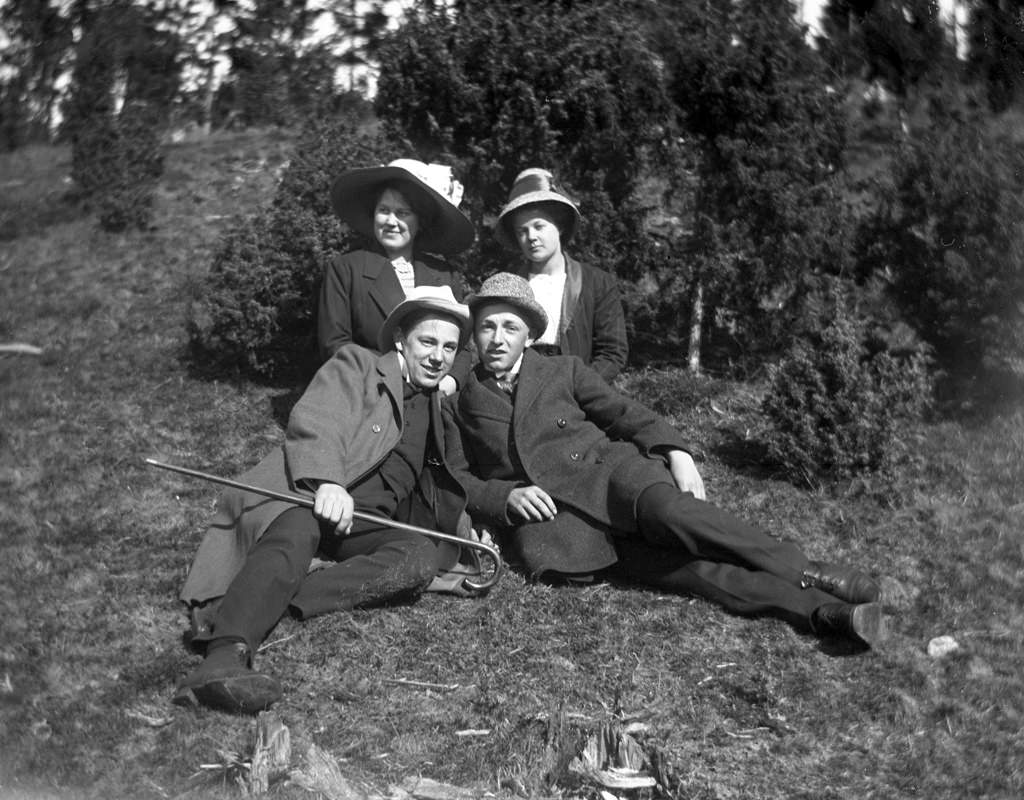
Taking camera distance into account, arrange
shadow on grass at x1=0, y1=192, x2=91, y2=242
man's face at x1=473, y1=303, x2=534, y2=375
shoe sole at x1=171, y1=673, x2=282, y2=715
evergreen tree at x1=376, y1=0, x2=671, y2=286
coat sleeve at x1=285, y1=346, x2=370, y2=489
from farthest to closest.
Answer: shadow on grass at x1=0, y1=192, x2=91, y2=242, evergreen tree at x1=376, y1=0, x2=671, y2=286, man's face at x1=473, y1=303, x2=534, y2=375, coat sleeve at x1=285, y1=346, x2=370, y2=489, shoe sole at x1=171, y1=673, x2=282, y2=715

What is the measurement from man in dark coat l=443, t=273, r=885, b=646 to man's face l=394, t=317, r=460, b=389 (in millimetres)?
Answer: 140

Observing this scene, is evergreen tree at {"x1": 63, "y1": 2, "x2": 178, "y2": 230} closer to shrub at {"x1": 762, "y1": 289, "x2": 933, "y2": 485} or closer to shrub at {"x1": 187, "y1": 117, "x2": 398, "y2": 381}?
shrub at {"x1": 187, "y1": 117, "x2": 398, "y2": 381}

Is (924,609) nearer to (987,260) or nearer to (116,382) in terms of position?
(987,260)

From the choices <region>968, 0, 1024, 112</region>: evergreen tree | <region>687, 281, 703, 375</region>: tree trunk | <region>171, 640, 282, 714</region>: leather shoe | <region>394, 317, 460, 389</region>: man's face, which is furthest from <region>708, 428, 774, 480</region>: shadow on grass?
<region>171, 640, 282, 714</region>: leather shoe

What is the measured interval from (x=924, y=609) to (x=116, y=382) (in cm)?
481

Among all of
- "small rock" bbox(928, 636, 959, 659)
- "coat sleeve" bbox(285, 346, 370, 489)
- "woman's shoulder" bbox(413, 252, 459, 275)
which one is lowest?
"small rock" bbox(928, 636, 959, 659)

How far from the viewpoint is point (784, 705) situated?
4.05m

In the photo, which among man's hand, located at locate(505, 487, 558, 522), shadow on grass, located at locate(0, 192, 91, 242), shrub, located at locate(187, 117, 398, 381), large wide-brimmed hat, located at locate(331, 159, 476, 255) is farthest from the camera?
shadow on grass, located at locate(0, 192, 91, 242)

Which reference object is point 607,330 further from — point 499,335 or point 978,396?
point 978,396

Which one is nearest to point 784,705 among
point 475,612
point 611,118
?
point 475,612

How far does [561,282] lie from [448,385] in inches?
41.5

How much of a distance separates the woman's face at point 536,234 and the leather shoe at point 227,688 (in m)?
2.83

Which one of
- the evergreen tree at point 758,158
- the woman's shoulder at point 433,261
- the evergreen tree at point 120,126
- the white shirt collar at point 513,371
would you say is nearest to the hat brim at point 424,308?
the white shirt collar at point 513,371

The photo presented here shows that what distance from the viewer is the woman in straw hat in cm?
604
